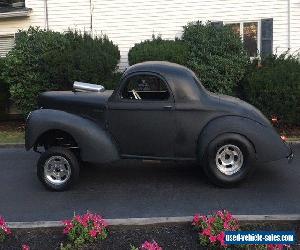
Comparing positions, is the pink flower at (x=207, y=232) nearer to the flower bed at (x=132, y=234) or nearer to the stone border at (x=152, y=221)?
the flower bed at (x=132, y=234)

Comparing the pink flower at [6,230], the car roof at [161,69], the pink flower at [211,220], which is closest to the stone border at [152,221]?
the pink flower at [6,230]

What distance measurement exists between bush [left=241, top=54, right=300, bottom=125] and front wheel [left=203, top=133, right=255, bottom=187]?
15.2ft

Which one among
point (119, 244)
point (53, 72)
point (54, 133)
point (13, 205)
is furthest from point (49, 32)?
point (119, 244)

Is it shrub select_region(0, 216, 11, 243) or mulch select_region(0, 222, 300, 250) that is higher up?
shrub select_region(0, 216, 11, 243)

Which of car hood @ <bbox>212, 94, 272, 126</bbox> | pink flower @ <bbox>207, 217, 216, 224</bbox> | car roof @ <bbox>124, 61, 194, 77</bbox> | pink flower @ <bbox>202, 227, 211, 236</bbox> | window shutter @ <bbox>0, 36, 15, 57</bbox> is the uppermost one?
window shutter @ <bbox>0, 36, 15, 57</bbox>

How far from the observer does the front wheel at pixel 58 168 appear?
7172 millimetres

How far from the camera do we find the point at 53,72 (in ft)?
40.1

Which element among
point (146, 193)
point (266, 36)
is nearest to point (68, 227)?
point (146, 193)

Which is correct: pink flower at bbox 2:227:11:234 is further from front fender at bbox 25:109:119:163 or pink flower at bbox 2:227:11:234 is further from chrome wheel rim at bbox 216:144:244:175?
chrome wheel rim at bbox 216:144:244:175

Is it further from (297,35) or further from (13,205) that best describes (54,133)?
(297,35)

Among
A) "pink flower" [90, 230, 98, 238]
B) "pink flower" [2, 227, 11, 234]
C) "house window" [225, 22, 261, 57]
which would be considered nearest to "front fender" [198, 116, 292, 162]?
"pink flower" [90, 230, 98, 238]

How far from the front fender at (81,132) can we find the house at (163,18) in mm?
7158

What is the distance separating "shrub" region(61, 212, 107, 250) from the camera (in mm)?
4906

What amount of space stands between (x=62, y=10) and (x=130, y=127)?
27.8ft
